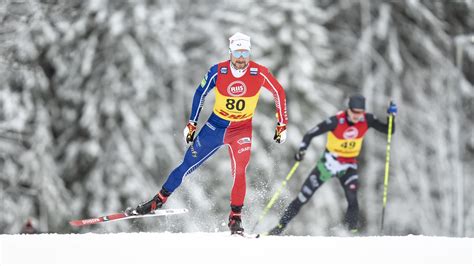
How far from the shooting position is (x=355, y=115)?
36.6 feet

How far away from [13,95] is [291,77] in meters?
8.49

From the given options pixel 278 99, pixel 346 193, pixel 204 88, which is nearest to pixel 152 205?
pixel 204 88

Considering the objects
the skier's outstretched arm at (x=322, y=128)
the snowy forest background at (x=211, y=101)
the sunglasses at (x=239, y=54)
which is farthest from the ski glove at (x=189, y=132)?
the snowy forest background at (x=211, y=101)

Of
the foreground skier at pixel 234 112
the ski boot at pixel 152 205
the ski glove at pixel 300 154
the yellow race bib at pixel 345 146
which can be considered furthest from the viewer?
the yellow race bib at pixel 345 146

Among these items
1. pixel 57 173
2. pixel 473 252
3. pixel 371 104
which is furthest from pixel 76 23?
pixel 473 252

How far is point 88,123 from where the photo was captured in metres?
23.2

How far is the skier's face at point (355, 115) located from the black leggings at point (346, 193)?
0.78m

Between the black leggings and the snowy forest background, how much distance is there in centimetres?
880

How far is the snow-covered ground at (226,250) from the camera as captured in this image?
7348 millimetres

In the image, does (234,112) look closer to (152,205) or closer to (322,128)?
(152,205)

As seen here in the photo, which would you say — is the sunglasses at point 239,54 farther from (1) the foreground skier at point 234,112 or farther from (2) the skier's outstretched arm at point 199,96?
(2) the skier's outstretched arm at point 199,96

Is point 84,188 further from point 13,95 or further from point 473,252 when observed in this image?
point 473,252

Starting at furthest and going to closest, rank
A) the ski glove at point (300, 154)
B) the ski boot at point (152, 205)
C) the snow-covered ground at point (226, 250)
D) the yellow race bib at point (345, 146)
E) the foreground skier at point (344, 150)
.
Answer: the yellow race bib at point (345, 146) → the foreground skier at point (344, 150) → the ski glove at point (300, 154) → the ski boot at point (152, 205) → the snow-covered ground at point (226, 250)

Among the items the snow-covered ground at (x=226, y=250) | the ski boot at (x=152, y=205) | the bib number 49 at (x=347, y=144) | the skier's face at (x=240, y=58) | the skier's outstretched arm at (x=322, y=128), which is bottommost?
the snow-covered ground at (x=226, y=250)
